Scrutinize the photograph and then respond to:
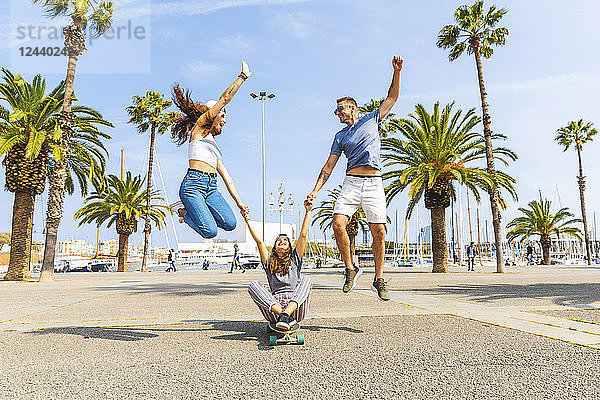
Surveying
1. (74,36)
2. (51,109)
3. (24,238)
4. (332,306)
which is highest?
(74,36)

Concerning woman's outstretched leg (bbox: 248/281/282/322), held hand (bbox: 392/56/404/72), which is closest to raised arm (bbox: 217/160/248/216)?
woman's outstretched leg (bbox: 248/281/282/322)

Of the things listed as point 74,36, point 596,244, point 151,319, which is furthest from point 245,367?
point 596,244

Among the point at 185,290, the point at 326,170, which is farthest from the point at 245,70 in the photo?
the point at 185,290

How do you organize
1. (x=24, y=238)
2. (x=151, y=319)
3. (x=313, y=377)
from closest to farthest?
(x=313, y=377), (x=151, y=319), (x=24, y=238)

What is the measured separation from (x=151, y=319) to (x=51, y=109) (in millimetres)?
17608

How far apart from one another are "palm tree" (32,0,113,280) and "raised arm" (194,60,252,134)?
52.8 ft

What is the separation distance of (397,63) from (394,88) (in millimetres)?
339

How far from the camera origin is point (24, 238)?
19469 mm

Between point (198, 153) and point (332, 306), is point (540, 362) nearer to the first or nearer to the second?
point (198, 153)

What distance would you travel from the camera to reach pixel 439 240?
2417 cm

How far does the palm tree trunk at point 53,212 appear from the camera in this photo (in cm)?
1869

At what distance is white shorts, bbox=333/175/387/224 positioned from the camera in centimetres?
568

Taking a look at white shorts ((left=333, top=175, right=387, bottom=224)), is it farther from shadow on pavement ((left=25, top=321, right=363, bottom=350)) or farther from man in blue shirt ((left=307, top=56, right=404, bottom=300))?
shadow on pavement ((left=25, top=321, right=363, bottom=350))

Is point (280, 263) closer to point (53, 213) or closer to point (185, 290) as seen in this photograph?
point (185, 290)
